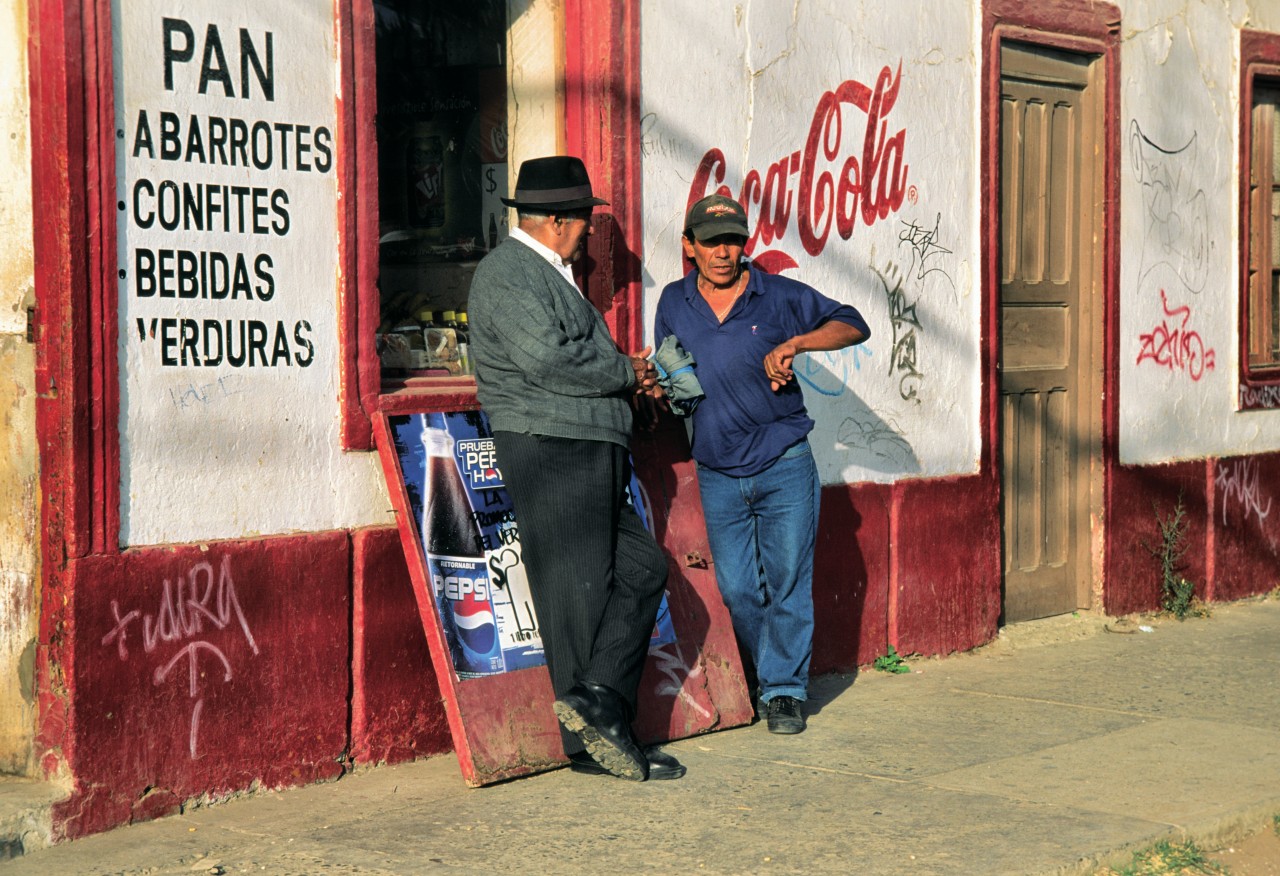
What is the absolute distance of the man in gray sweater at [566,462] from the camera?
16.5 feet

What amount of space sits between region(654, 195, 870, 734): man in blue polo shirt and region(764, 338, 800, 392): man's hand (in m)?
0.05

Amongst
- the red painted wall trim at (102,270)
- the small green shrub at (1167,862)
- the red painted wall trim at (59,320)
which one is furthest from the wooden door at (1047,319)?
the red painted wall trim at (59,320)

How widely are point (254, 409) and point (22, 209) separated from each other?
87 cm

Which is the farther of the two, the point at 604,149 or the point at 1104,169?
the point at 1104,169

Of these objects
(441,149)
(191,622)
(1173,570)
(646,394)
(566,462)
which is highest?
(441,149)

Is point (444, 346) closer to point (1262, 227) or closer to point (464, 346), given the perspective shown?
point (464, 346)

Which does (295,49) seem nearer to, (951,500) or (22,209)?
(22,209)

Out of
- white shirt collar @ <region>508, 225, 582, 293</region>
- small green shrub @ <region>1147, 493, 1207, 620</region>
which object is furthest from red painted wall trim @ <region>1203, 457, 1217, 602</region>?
white shirt collar @ <region>508, 225, 582, 293</region>

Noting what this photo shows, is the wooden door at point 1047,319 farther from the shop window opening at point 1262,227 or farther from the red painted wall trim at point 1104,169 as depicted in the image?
the shop window opening at point 1262,227

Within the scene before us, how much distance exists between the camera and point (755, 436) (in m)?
5.88

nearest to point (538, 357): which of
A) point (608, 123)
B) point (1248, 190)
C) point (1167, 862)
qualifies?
point (608, 123)

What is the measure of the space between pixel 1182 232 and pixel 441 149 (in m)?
4.39

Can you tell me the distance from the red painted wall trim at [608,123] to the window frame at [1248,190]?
446 centimetres

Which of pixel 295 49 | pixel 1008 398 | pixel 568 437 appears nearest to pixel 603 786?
pixel 568 437
